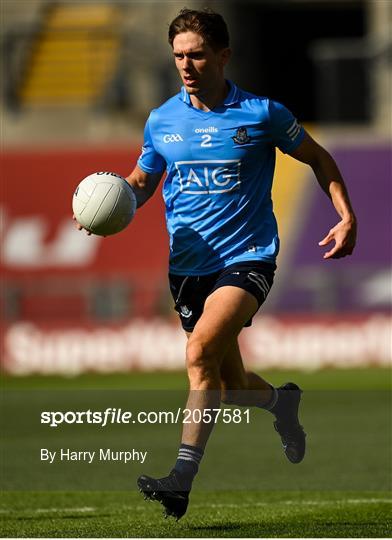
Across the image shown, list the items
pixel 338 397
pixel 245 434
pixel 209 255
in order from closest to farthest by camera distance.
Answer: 1. pixel 209 255
2. pixel 245 434
3. pixel 338 397

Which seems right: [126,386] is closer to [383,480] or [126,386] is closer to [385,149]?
[385,149]

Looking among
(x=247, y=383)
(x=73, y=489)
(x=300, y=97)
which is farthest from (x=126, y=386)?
(x=300, y=97)

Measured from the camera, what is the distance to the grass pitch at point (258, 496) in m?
7.81

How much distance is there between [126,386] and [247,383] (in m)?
9.29

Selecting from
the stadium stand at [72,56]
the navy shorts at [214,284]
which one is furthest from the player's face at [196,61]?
the stadium stand at [72,56]

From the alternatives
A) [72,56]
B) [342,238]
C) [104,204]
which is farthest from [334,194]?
[72,56]

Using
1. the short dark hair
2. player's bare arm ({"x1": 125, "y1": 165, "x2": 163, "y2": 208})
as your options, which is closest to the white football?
player's bare arm ({"x1": 125, "y1": 165, "x2": 163, "y2": 208})

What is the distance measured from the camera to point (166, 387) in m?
17.2

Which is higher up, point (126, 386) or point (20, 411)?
point (20, 411)

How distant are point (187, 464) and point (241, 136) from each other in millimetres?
1835

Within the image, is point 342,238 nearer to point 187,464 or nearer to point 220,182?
point 220,182

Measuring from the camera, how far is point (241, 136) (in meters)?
7.96

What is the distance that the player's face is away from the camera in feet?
25.4

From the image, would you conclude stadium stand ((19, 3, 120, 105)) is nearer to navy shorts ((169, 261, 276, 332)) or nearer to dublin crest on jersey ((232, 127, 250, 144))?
navy shorts ((169, 261, 276, 332))
